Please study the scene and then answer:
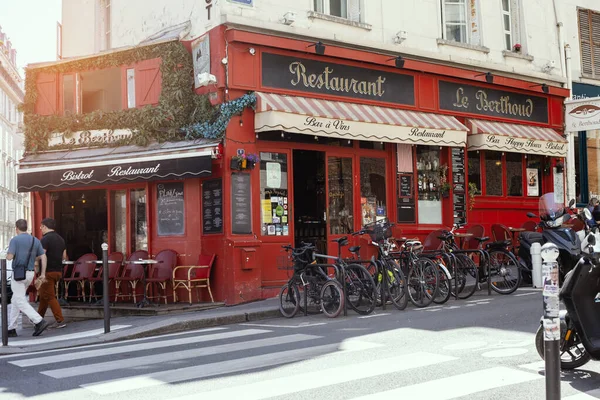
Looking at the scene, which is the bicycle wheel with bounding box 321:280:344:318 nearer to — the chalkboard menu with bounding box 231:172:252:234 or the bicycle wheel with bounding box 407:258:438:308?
the bicycle wheel with bounding box 407:258:438:308

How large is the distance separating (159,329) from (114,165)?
166 inches

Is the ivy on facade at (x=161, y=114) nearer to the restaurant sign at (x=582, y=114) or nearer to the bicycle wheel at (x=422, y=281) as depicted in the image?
the bicycle wheel at (x=422, y=281)

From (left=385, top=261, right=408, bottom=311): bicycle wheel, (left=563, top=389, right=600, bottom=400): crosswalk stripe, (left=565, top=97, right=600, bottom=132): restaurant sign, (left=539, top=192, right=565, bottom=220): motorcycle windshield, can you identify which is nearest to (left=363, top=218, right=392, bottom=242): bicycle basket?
(left=385, top=261, right=408, bottom=311): bicycle wheel

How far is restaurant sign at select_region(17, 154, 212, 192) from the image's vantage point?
12.4m

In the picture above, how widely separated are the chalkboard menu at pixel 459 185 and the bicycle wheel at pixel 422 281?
216 inches

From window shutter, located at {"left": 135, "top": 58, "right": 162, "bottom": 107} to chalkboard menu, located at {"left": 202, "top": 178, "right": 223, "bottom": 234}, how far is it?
220cm

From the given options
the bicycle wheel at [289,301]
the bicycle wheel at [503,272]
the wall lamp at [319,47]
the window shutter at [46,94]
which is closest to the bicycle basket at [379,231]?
the bicycle wheel at [289,301]

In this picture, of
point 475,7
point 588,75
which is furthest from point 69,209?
point 588,75

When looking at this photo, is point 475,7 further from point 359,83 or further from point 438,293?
point 438,293

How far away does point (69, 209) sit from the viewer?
15.2m

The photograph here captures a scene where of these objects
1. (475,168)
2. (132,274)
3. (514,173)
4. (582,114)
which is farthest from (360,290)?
(582,114)

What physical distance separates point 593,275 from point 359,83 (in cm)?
939

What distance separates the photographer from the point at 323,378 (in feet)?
20.2

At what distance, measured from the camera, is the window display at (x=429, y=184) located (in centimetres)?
1588
